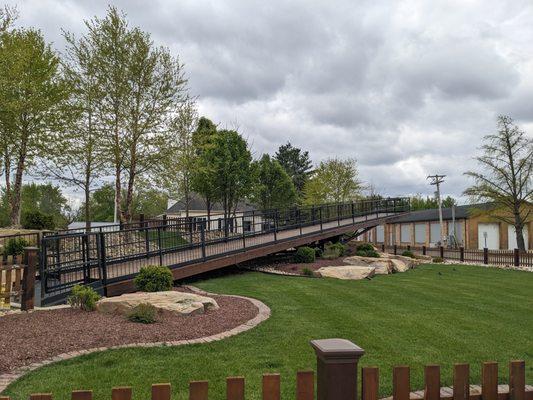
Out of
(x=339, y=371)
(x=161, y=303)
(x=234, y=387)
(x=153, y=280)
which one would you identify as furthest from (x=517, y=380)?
(x=153, y=280)

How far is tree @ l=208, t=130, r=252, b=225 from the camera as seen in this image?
2664 centimetres

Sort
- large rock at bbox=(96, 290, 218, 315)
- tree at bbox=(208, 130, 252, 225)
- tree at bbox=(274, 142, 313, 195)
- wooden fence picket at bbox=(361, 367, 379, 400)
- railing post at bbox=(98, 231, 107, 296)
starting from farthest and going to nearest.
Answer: tree at bbox=(274, 142, 313, 195) < tree at bbox=(208, 130, 252, 225) < railing post at bbox=(98, 231, 107, 296) < large rock at bbox=(96, 290, 218, 315) < wooden fence picket at bbox=(361, 367, 379, 400)

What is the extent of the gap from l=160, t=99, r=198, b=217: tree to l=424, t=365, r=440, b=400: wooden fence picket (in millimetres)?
19669

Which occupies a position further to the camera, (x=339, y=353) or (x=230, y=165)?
(x=230, y=165)

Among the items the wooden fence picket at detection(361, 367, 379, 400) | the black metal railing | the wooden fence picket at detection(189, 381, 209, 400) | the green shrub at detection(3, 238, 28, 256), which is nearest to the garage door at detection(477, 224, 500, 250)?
the black metal railing

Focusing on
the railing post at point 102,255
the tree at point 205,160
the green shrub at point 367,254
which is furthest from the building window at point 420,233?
the railing post at point 102,255

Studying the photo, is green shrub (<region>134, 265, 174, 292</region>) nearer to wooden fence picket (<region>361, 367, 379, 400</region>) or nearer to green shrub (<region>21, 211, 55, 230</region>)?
wooden fence picket (<region>361, 367, 379, 400</region>)

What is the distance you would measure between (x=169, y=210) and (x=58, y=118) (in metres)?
40.9

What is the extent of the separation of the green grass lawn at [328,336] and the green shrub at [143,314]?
1.44 m

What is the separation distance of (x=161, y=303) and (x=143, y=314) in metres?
0.64

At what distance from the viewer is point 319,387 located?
2.77 meters

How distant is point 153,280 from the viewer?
9.86 m

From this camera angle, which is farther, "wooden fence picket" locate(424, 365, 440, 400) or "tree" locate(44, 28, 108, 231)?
"tree" locate(44, 28, 108, 231)

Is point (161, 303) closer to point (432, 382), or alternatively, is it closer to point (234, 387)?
point (234, 387)
